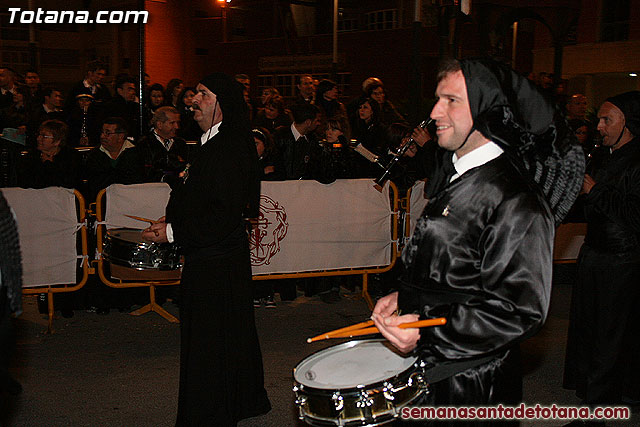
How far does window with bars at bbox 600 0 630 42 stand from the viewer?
2469cm

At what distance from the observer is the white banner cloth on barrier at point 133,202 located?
749 cm

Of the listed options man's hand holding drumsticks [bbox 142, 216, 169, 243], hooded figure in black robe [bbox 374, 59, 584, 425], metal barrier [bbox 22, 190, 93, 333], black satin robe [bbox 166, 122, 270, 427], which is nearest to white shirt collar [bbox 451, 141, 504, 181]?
hooded figure in black robe [bbox 374, 59, 584, 425]

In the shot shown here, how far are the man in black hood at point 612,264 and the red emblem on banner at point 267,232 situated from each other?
12.1 feet

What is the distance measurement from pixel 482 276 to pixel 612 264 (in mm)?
3089

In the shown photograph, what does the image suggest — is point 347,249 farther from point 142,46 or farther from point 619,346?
point 142,46

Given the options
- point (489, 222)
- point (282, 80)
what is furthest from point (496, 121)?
point (282, 80)

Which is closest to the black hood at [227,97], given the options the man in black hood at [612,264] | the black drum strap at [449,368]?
the black drum strap at [449,368]

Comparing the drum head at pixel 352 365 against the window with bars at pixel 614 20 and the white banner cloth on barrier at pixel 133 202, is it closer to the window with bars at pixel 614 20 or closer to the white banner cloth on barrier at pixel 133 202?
the white banner cloth on barrier at pixel 133 202

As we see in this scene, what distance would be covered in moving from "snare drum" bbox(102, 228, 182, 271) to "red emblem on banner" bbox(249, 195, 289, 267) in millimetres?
2336

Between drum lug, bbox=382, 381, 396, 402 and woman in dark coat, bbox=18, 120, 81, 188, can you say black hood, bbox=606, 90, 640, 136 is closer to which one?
drum lug, bbox=382, 381, 396, 402

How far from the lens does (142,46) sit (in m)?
10.5

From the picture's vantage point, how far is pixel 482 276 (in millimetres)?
2566

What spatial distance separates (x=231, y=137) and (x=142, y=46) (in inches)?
260

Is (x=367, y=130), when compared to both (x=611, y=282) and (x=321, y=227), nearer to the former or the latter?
(x=321, y=227)
